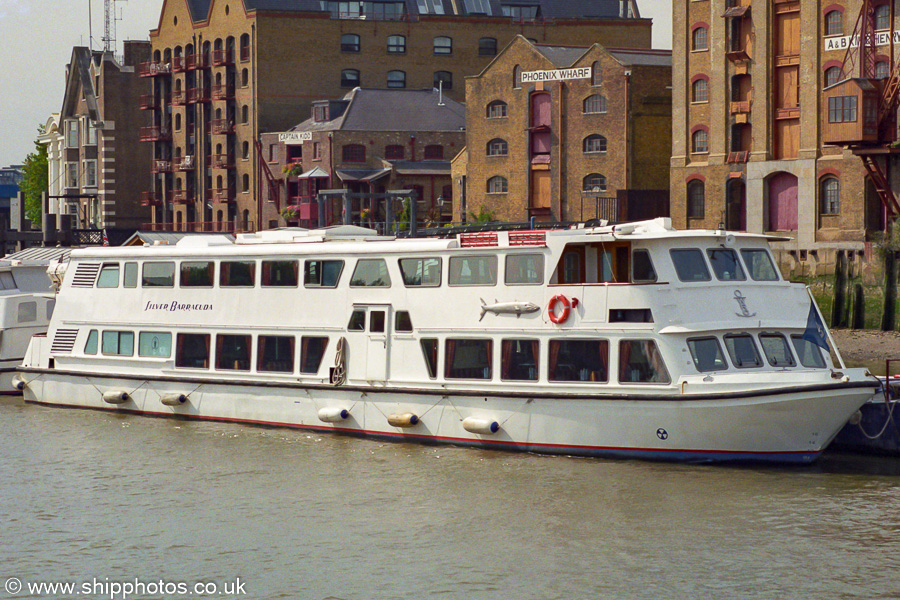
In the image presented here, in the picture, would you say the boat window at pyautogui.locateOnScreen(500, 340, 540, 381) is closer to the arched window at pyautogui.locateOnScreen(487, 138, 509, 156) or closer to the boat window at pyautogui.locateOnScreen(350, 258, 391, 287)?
the boat window at pyautogui.locateOnScreen(350, 258, 391, 287)

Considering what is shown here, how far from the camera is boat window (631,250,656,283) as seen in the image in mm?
22711

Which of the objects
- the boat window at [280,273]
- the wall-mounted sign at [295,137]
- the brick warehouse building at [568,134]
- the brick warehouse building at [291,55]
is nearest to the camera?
the boat window at [280,273]

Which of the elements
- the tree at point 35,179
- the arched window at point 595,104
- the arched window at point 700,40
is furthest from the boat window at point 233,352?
the tree at point 35,179

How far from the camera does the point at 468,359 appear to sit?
24.3 meters

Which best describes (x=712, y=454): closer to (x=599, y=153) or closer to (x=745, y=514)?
(x=745, y=514)

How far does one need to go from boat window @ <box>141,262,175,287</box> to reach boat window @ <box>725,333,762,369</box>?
13.0 m

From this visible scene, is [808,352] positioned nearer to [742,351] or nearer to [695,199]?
[742,351]

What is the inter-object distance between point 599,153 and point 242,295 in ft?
128

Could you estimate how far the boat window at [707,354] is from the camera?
72.4 feet

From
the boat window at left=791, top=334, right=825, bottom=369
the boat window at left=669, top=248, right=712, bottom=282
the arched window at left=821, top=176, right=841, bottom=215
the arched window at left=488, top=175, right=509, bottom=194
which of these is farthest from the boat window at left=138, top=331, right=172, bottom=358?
the arched window at left=488, top=175, right=509, bottom=194

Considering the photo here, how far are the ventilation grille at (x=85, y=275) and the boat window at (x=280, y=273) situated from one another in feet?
17.3

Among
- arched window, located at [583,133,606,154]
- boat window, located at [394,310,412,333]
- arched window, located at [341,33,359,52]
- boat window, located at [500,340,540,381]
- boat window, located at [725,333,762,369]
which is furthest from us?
arched window, located at [341,33,359,52]

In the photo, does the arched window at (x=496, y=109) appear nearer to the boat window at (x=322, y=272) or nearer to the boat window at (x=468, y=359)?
the boat window at (x=322, y=272)

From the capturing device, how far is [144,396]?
29000mm
